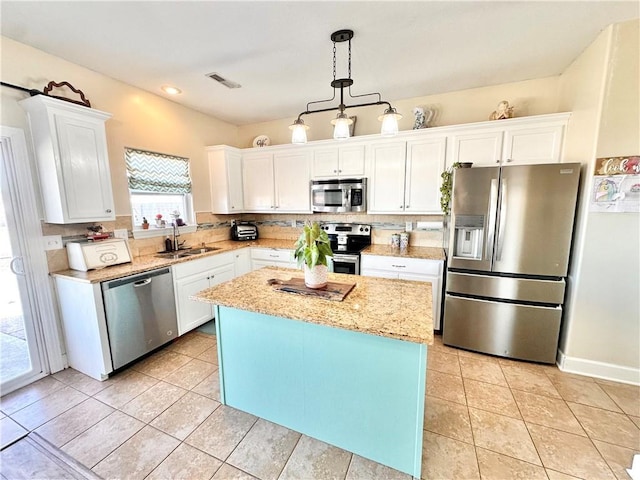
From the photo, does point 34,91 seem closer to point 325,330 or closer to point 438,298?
point 325,330

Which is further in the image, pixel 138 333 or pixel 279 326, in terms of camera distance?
pixel 138 333

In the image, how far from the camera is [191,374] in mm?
2418

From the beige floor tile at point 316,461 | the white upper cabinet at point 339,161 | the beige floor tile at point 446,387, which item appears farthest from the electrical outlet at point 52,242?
the beige floor tile at point 446,387

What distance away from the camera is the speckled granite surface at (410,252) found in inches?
119

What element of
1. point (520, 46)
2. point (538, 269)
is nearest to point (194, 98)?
point (520, 46)

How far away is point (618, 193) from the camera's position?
6.85 ft

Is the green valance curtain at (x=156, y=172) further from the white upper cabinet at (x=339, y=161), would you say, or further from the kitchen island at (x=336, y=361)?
the kitchen island at (x=336, y=361)

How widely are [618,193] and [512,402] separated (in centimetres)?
182

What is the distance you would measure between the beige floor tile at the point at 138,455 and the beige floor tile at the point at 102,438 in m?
0.05

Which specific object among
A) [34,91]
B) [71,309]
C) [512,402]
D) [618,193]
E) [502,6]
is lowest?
[512,402]

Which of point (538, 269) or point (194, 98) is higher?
point (194, 98)

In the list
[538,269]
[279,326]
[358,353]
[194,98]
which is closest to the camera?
[358,353]

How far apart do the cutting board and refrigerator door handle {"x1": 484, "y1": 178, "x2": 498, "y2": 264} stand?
1.49 metres

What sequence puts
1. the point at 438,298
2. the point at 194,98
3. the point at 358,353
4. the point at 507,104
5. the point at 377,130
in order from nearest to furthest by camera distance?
the point at 358,353
the point at 507,104
the point at 438,298
the point at 194,98
the point at 377,130
